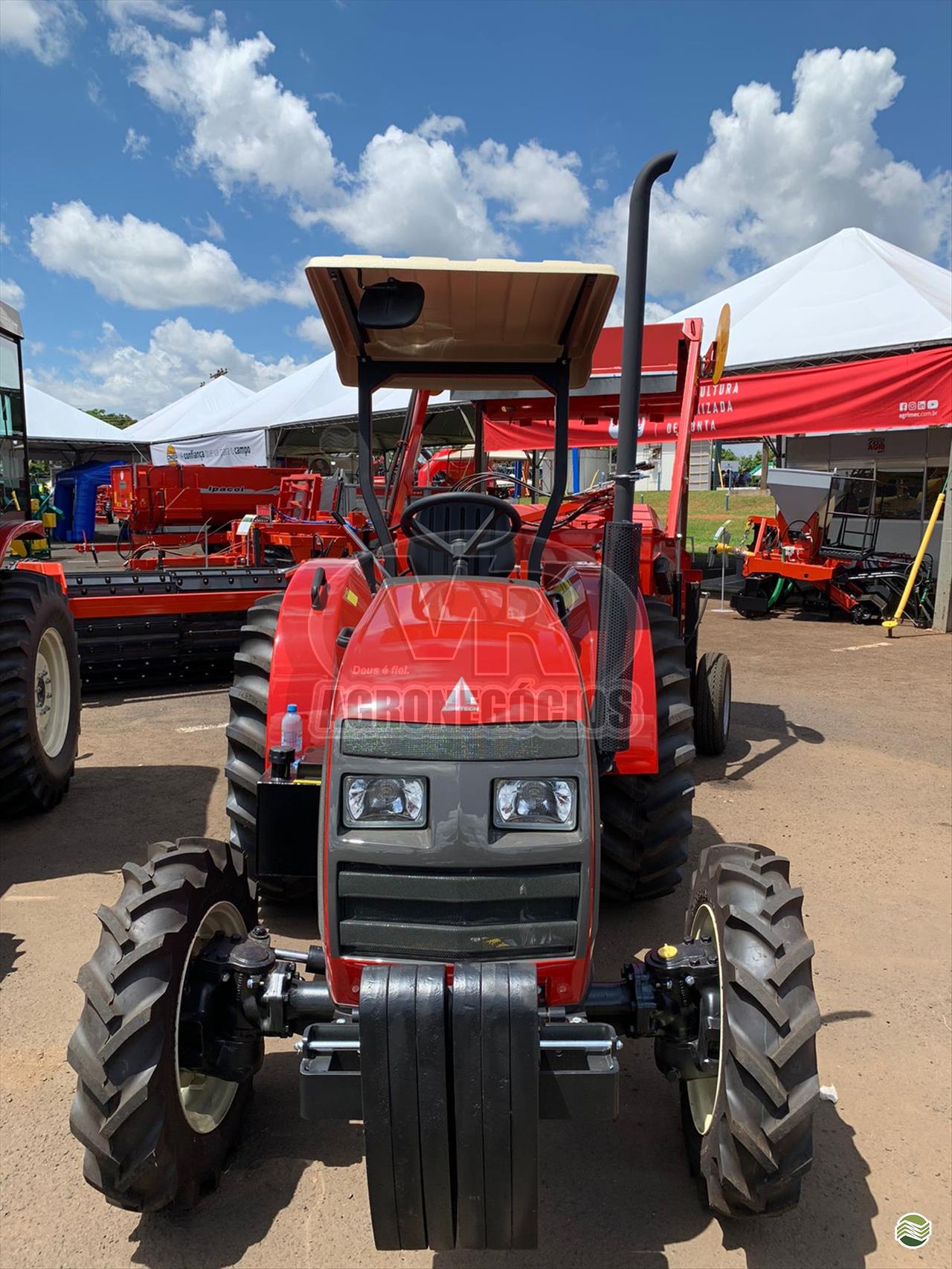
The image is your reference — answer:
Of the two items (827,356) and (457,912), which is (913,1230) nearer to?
(457,912)

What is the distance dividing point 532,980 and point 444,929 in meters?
0.26

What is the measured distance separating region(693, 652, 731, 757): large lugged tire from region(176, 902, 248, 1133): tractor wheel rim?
3.83 m

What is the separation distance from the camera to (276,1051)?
9.00 feet

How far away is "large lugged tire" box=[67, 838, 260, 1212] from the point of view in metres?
1.88

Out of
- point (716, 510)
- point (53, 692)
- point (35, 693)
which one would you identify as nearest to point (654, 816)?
point (35, 693)

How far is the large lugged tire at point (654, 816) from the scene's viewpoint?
10.3 feet

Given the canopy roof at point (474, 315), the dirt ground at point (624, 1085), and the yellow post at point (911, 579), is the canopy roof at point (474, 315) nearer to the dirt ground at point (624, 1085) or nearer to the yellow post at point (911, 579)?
the dirt ground at point (624, 1085)

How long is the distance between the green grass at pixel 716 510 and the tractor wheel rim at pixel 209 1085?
1912cm

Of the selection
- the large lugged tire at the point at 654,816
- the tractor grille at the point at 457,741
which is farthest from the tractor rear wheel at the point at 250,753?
the tractor grille at the point at 457,741

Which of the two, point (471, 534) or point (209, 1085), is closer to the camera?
point (209, 1085)

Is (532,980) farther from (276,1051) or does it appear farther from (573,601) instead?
(573,601)

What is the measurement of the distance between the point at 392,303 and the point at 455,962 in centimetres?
184

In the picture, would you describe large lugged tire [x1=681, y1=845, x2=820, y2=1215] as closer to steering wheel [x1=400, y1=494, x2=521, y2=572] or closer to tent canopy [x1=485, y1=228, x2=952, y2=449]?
steering wheel [x1=400, y1=494, x2=521, y2=572]

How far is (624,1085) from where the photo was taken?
8.63ft
